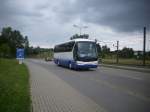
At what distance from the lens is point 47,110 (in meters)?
8.71

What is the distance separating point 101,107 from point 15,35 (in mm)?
149464

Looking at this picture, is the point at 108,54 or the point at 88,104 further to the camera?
the point at 108,54

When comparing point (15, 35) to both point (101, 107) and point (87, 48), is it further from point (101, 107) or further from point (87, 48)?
point (101, 107)

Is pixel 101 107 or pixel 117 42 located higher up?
pixel 117 42

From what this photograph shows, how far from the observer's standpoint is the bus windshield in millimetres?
30094

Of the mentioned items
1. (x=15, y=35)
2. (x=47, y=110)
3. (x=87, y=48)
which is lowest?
(x=47, y=110)

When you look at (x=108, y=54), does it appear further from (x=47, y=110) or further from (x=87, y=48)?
(x=47, y=110)

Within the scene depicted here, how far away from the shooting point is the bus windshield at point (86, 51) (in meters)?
30.1

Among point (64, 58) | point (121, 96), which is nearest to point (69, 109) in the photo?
point (121, 96)

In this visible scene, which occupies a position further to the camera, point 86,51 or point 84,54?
point 86,51

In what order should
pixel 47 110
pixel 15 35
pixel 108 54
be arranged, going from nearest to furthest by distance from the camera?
pixel 47 110 → pixel 108 54 → pixel 15 35

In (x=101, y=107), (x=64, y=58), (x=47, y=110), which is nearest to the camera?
(x=47, y=110)

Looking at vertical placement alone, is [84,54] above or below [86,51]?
below

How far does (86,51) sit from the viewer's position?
99.8ft
